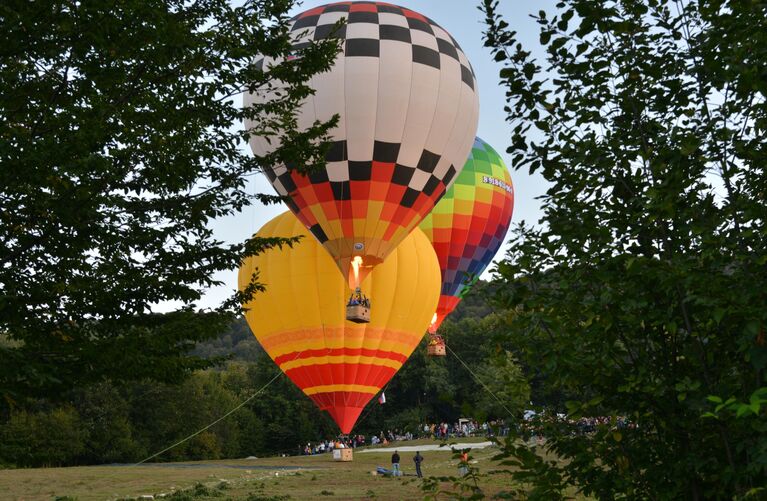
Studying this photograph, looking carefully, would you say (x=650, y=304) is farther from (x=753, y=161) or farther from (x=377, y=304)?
(x=377, y=304)

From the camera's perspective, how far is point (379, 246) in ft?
91.3

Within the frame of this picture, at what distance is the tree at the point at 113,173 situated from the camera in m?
8.66

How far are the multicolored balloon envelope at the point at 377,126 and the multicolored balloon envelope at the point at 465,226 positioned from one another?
1240 centimetres

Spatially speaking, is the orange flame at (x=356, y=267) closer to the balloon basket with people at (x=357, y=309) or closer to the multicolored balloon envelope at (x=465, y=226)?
the balloon basket with people at (x=357, y=309)

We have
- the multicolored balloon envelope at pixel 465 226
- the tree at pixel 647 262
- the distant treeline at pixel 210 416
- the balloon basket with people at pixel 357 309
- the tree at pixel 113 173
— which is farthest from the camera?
the distant treeline at pixel 210 416

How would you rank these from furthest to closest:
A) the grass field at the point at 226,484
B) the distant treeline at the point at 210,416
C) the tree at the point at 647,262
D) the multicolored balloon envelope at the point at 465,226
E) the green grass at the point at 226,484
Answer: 1. the distant treeline at the point at 210,416
2. the multicolored balloon envelope at the point at 465,226
3. the grass field at the point at 226,484
4. the green grass at the point at 226,484
5. the tree at the point at 647,262

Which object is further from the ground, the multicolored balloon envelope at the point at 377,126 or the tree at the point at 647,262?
the multicolored balloon envelope at the point at 377,126

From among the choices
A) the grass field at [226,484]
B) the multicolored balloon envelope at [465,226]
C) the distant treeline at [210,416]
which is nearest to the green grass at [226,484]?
the grass field at [226,484]

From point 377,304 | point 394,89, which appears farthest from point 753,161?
point 377,304

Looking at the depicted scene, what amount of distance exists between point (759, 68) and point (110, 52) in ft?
24.9

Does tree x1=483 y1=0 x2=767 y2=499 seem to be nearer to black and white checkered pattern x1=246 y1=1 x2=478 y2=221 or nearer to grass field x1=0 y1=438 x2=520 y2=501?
grass field x1=0 y1=438 x2=520 y2=501

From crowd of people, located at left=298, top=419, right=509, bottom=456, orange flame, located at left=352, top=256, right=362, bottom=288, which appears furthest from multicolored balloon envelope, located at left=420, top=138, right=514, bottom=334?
orange flame, located at left=352, top=256, right=362, bottom=288

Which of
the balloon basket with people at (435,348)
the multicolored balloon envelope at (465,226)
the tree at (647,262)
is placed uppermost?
the multicolored balloon envelope at (465,226)

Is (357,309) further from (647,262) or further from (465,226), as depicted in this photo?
(647,262)
